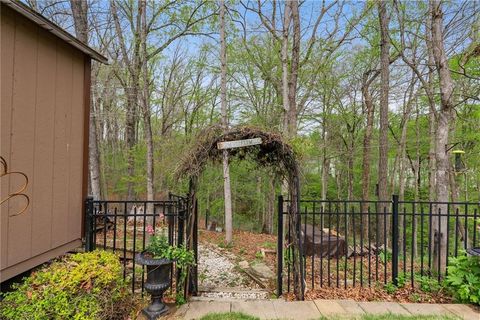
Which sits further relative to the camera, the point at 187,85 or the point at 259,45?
the point at 187,85

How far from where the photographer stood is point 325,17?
8.03 metres

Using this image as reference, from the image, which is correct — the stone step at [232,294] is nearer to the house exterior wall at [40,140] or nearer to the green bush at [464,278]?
the house exterior wall at [40,140]

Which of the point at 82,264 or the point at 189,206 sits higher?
the point at 189,206

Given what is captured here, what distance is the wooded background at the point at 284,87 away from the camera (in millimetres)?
6852

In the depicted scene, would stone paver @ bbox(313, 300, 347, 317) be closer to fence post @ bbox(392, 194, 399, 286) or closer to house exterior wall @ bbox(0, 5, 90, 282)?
fence post @ bbox(392, 194, 399, 286)

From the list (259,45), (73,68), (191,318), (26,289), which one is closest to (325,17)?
→ (259,45)

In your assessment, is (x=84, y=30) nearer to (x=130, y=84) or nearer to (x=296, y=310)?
(x=130, y=84)

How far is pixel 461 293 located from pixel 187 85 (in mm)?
13201

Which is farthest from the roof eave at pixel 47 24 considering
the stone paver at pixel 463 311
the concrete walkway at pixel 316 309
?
the stone paver at pixel 463 311

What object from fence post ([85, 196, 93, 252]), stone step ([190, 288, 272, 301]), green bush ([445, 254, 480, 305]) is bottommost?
stone step ([190, 288, 272, 301])

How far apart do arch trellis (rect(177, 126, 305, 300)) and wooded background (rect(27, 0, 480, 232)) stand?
0.25m

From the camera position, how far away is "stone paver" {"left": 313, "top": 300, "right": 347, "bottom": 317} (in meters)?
3.08

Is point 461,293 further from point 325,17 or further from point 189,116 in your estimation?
point 189,116

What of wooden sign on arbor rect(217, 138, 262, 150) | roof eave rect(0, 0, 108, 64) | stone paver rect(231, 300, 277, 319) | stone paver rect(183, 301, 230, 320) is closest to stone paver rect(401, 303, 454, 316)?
stone paver rect(231, 300, 277, 319)
